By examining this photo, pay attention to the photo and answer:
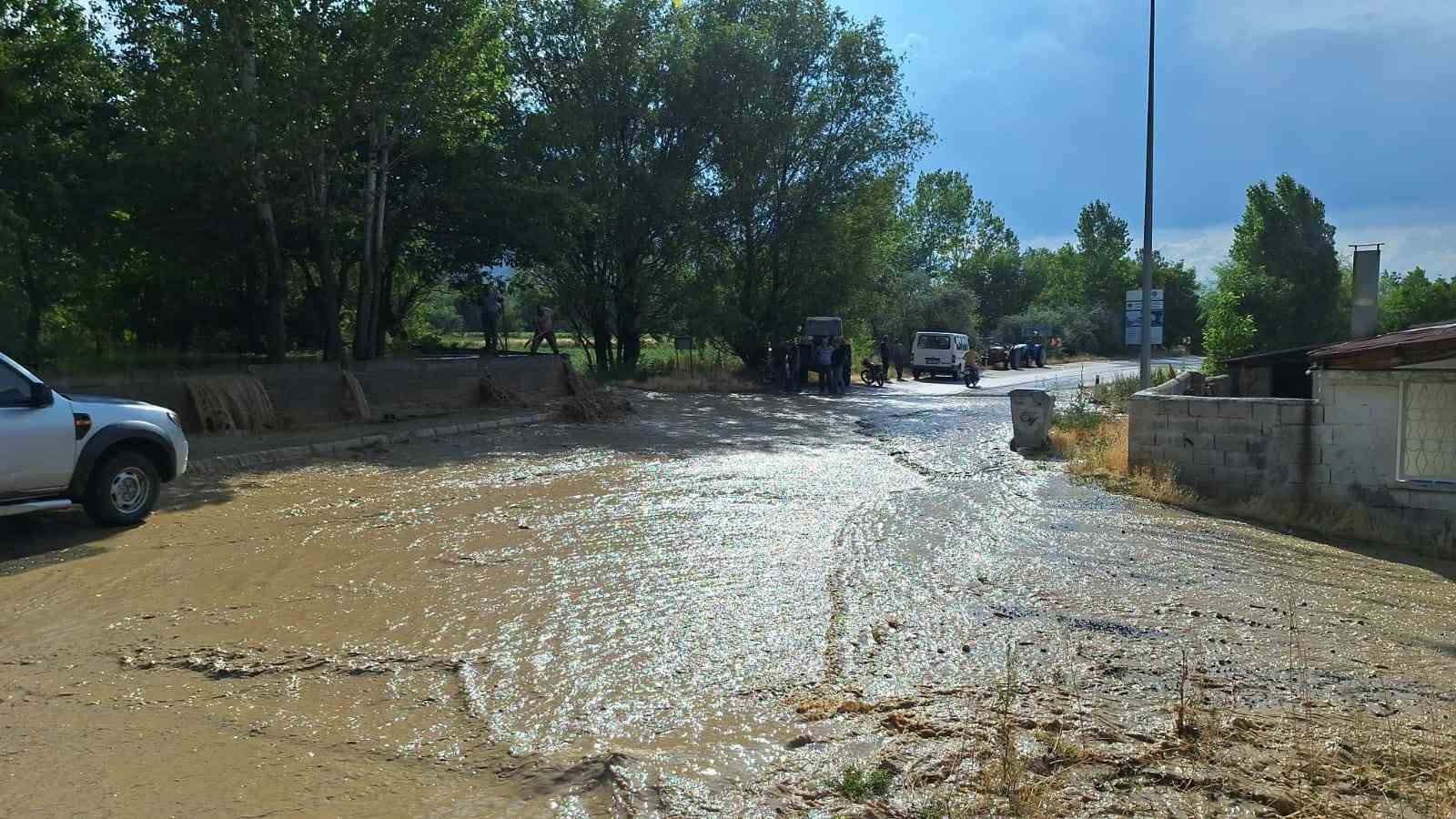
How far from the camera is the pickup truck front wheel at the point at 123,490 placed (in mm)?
9227

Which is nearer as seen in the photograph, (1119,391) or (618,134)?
(1119,391)

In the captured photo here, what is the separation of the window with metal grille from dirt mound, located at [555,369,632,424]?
13070mm

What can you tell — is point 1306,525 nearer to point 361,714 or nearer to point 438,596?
point 438,596

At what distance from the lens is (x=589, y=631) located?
6.59 meters

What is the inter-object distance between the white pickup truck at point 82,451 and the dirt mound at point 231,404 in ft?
19.1

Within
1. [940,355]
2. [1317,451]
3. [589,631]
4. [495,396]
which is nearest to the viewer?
[589,631]

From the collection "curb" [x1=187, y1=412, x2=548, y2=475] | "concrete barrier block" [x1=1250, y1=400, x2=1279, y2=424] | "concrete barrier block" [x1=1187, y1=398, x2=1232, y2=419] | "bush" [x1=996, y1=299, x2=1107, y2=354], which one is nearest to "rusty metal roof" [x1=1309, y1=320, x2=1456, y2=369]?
"concrete barrier block" [x1=1250, y1=400, x2=1279, y2=424]

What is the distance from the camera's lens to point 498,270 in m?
28.6

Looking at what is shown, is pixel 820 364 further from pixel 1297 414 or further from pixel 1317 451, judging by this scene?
pixel 1317 451

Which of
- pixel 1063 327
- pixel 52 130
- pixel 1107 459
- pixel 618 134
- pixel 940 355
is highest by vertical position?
pixel 618 134

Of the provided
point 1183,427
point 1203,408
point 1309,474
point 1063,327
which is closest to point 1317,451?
point 1309,474

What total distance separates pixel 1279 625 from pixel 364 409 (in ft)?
49.1

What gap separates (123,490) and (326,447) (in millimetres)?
5423

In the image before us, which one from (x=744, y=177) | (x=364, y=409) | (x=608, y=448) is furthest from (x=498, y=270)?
(x=608, y=448)
